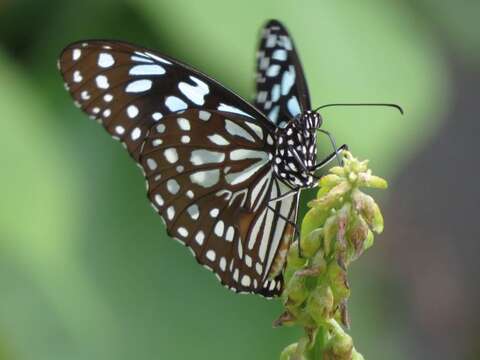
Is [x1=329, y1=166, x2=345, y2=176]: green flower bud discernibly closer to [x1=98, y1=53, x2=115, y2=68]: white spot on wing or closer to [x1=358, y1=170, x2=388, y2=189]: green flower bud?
[x1=358, y1=170, x2=388, y2=189]: green flower bud

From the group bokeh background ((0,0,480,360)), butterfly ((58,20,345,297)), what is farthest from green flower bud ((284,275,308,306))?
bokeh background ((0,0,480,360))

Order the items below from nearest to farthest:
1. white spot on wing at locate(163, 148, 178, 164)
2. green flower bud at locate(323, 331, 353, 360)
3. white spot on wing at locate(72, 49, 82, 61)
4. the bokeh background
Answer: green flower bud at locate(323, 331, 353, 360) < white spot on wing at locate(72, 49, 82, 61) < white spot on wing at locate(163, 148, 178, 164) < the bokeh background

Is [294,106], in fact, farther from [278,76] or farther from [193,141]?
[193,141]

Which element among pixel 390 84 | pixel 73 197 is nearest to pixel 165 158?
pixel 73 197

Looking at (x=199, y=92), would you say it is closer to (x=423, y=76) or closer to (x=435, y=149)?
(x=423, y=76)

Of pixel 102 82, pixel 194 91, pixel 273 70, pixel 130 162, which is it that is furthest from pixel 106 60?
pixel 130 162

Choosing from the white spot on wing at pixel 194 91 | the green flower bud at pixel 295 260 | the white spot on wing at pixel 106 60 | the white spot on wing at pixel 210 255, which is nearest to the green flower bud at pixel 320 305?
the green flower bud at pixel 295 260
